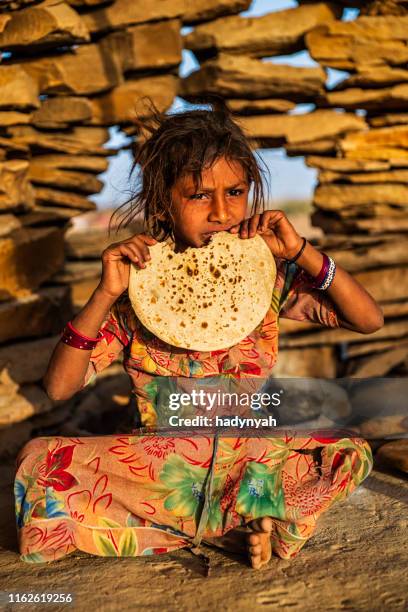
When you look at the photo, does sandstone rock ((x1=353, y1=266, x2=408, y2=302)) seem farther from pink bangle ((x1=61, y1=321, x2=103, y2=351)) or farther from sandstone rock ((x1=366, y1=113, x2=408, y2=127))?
pink bangle ((x1=61, y1=321, x2=103, y2=351))

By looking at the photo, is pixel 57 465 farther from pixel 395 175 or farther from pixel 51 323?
pixel 395 175

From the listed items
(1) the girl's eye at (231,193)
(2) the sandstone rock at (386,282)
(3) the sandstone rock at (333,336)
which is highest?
(1) the girl's eye at (231,193)

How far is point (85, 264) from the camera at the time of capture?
4.15 meters

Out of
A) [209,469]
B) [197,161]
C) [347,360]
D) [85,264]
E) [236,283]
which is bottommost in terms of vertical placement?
[347,360]

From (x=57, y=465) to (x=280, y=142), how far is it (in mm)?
2472

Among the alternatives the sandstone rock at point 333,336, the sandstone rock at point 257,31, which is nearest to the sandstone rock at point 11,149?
the sandstone rock at point 257,31

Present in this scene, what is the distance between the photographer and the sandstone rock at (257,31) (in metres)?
3.60

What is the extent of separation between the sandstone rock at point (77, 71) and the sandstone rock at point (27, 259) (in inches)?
29.0

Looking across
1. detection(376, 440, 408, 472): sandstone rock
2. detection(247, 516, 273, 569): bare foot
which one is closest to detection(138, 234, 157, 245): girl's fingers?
detection(247, 516, 273, 569): bare foot

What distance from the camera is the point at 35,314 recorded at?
342 centimetres

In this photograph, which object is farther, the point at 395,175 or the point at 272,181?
the point at 395,175

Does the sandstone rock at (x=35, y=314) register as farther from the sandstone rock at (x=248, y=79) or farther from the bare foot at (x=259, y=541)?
the bare foot at (x=259, y=541)

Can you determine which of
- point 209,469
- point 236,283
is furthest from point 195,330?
point 209,469

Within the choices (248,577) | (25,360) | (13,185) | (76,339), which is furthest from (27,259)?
(248,577)
